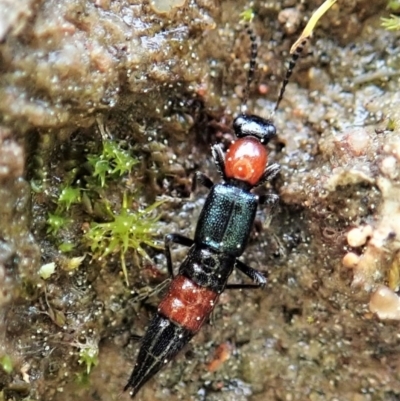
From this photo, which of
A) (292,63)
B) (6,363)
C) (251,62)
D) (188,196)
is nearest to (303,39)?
(292,63)

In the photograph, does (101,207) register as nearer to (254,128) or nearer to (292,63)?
(254,128)

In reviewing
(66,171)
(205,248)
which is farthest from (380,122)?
(66,171)

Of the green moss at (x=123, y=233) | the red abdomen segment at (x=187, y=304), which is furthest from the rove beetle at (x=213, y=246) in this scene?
the green moss at (x=123, y=233)

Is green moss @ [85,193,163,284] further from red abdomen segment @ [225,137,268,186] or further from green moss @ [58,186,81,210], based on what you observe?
red abdomen segment @ [225,137,268,186]

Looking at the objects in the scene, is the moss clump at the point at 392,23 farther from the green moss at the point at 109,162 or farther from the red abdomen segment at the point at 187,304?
the red abdomen segment at the point at 187,304

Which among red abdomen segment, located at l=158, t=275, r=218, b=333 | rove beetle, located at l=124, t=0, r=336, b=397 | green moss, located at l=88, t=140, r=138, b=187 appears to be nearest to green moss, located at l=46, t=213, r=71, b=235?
green moss, located at l=88, t=140, r=138, b=187

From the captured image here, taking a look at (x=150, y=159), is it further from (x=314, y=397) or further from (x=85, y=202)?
(x=314, y=397)
